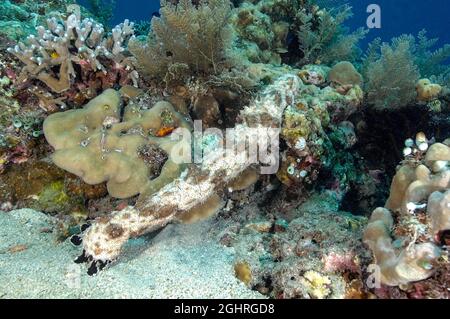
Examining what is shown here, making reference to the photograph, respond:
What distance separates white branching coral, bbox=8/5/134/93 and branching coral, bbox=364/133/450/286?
145 inches

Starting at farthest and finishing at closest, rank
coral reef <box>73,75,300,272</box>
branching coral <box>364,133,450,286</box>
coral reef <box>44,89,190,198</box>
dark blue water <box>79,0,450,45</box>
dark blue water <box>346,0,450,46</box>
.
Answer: dark blue water <box>346,0,450,46</box> → dark blue water <box>79,0,450,45</box> → coral reef <box>44,89,190,198</box> → coral reef <box>73,75,300,272</box> → branching coral <box>364,133,450,286</box>

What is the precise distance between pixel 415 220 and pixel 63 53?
4320 millimetres

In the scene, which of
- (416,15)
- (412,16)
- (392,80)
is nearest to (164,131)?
(392,80)

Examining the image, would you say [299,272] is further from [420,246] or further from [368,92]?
[368,92]

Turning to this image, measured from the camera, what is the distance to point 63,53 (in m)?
4.41

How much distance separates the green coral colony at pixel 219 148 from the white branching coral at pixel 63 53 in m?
0.02

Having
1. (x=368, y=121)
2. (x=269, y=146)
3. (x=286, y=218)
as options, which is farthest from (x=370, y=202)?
(x=269, y=146)

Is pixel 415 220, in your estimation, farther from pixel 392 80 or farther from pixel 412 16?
pixel 412 16

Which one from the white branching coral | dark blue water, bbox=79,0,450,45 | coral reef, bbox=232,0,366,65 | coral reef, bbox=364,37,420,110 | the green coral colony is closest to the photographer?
the green coral colony

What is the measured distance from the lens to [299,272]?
3018mm

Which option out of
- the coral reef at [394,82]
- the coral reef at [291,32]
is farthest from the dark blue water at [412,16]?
the coral reef at [394,82]

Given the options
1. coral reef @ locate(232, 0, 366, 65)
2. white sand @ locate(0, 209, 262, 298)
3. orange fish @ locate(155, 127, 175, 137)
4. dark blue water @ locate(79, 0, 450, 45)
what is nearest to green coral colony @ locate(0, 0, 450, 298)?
orange fish @ locate(155, 127, 175, 137)

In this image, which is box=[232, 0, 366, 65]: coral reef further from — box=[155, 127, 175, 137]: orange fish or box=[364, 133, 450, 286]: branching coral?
box=[364, 133, 450, 286]: branching coral

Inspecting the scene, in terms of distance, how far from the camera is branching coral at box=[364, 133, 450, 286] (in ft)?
8.00
